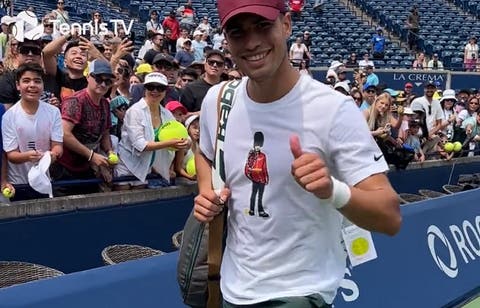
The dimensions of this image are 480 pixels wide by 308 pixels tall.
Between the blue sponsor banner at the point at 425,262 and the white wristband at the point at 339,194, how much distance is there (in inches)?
99.6

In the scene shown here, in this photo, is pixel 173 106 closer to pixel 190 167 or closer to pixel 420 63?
pixel 190 167

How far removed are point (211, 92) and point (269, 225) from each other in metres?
0.52

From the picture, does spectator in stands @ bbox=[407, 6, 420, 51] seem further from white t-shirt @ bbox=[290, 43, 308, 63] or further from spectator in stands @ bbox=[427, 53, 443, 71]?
white t-shirt @ bbox=[290, 43, 308, 63]

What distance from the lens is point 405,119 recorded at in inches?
364

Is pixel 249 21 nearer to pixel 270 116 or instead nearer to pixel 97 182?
pixel 270 116

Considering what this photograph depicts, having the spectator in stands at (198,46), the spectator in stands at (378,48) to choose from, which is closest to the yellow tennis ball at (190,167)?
the spectator in stands at (198,46)

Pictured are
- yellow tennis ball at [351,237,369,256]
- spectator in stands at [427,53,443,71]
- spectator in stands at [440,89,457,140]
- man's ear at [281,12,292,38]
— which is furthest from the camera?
spectator in stands at [427,53,443,71]

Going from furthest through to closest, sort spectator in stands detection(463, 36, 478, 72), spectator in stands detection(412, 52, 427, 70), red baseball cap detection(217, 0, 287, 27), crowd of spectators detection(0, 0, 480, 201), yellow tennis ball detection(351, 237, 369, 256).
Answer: spectator in stands detection(463, 36, 478, 72), spectator in stands detection(412, 52, 427, 70), crowd of spectators detection(0, 0, 480, 201), yellow tennis ball detection(351, 237, 369, 256), red baseball cap detection(217, 0, 287, 27)

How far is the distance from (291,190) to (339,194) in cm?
22

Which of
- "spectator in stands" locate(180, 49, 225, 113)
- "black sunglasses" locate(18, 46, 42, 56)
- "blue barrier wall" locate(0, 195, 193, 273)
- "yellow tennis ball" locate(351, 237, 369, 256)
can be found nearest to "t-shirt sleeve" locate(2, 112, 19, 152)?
"blue barrier wall" locate(0, 195, 193, 273)

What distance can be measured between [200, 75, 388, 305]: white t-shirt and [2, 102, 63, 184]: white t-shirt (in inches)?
113

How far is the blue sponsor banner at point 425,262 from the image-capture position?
15.4 feet

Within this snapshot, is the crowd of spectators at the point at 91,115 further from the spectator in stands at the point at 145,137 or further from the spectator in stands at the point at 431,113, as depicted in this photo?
the spectator in stands at the point at 431,113

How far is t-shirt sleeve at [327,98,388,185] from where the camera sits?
1.98 metres
